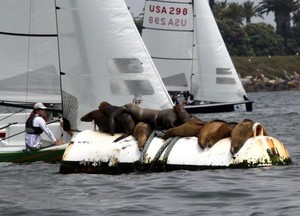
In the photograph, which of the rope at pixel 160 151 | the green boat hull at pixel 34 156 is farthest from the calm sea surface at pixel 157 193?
the green boat hull at pixel 34 156

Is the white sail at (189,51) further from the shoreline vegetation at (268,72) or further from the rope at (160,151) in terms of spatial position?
the shoreline vegetation at (268,72)

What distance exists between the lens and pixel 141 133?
1939cm

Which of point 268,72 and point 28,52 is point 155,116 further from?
point 268,72

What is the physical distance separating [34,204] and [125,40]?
8131 mm

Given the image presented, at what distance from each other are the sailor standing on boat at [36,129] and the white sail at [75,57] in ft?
2.00

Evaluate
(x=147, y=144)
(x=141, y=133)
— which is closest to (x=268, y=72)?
(x=141, y=133)

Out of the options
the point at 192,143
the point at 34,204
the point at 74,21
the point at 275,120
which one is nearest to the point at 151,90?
the point at 74,21

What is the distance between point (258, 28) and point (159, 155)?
4312 inches

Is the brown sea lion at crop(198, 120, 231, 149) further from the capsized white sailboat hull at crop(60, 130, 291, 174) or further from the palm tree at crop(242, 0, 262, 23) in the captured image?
the palm tree at crop(242, 0, 262, 23)

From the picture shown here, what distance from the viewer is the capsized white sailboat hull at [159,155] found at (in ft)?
60.8

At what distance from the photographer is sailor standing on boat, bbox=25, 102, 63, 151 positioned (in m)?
22.6

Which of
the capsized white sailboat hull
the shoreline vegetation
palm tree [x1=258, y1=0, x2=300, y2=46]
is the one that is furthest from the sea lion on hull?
palm tree [x1=258, y1=0, x2=300, y2=46]

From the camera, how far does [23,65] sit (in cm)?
2417

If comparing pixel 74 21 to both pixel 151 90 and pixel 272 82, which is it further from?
pixel 272 82
